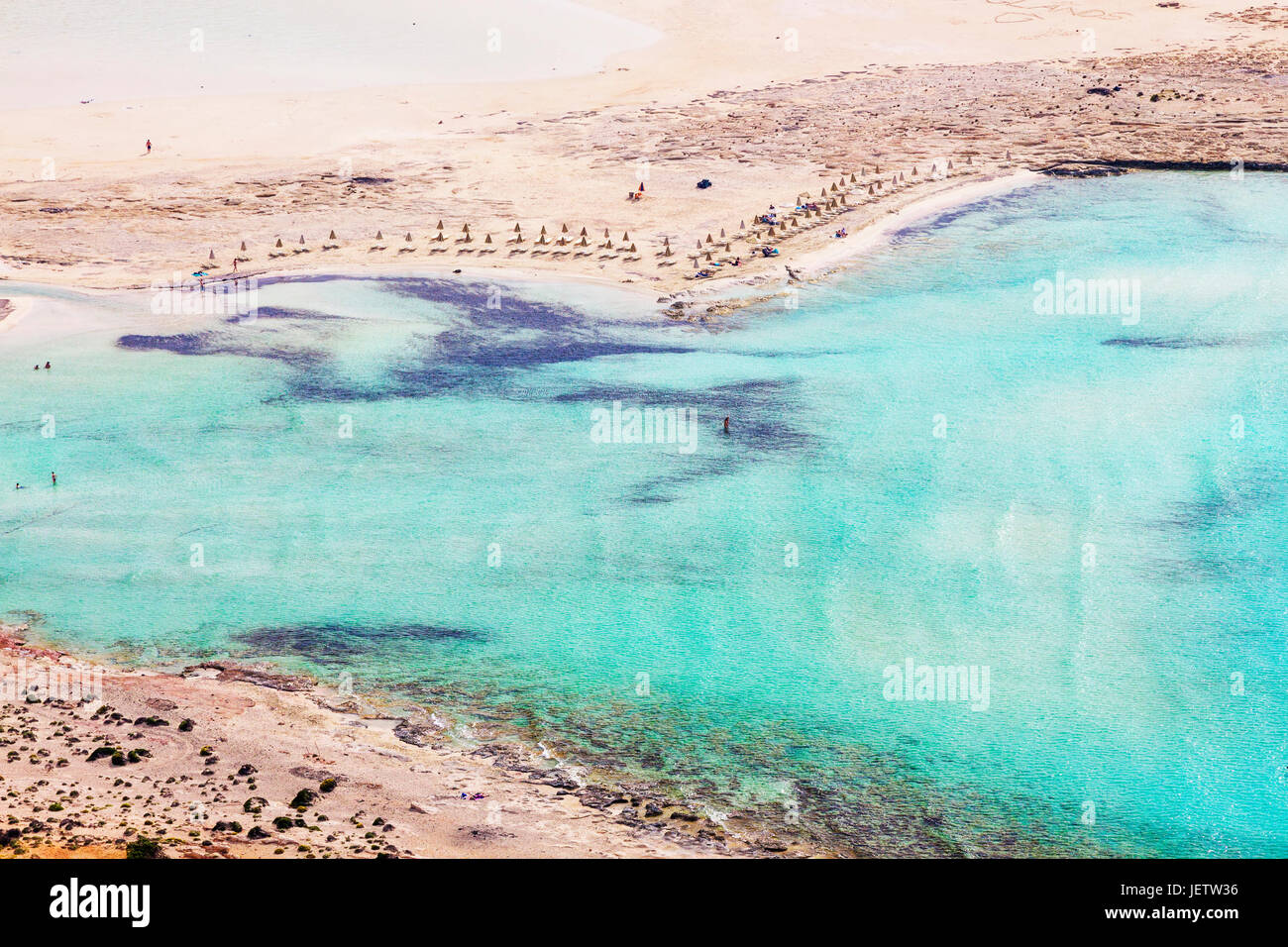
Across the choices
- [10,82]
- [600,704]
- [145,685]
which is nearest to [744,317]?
[600,704]

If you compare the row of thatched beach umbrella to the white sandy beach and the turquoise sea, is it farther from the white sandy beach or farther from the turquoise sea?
the turquoise sea

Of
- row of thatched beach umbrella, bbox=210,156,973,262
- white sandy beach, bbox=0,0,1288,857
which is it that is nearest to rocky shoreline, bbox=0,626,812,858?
white sandy beach, bbox=0,0,1288,857

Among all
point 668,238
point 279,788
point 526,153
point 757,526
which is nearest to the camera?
point 279,788

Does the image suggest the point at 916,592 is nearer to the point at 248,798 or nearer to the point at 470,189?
the point at 248,798

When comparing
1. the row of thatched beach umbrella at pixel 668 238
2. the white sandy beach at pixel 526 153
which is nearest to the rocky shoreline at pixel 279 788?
the white sandy beach at pixel 526 153

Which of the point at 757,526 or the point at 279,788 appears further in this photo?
the point at 757,526

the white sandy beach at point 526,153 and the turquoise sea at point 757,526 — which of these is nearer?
the white sandy beach at point 526,153

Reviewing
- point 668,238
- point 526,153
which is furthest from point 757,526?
point 526,153

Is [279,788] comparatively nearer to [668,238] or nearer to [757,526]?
[757,526]

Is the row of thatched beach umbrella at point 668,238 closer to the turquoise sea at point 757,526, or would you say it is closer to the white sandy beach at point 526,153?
the white sandy beach at point 526,153
